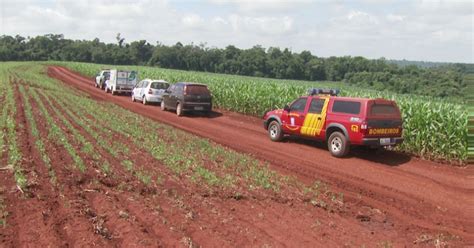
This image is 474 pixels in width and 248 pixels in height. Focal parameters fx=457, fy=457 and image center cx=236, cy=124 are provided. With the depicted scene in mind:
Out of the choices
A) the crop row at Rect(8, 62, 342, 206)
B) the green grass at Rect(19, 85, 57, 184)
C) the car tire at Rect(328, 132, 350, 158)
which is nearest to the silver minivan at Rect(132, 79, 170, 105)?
the crop row at Rect(8, 62, 342, 206)

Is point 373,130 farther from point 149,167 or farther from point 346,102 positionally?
point 149,167

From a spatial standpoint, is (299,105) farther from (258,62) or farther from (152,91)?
(258,62)

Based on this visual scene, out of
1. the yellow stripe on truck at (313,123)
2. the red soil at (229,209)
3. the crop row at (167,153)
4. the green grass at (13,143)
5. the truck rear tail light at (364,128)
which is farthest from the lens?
the yellow stripe on truck at (313,123)

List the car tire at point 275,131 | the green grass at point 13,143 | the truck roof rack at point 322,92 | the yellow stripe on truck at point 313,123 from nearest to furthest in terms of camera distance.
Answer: the green grass at point 13,143, the yellow stripe on truck at point 313,123, the truck roof rack at point 322,92, the car tire at point 275,131

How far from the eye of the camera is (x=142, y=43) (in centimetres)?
12362

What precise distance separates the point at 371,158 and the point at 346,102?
1940 millimetres

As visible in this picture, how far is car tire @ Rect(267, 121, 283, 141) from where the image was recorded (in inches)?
643

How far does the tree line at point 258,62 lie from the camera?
86.5 feet

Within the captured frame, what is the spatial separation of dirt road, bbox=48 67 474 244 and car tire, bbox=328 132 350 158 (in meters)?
0.23

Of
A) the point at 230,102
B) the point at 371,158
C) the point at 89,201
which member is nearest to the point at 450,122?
the point at 371,158

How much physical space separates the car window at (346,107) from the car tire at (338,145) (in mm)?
715

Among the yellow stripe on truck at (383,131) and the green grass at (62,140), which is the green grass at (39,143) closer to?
the green grass at (62,140)

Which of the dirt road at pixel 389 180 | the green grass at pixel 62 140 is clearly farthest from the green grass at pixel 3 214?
the dirt road at pixel 389 180

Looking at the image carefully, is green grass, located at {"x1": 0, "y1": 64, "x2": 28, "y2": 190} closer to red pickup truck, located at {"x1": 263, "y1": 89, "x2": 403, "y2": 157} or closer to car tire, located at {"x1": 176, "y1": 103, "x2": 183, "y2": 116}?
car tire, located at {"x1": 176, "y1": 103, "x2": 183, "y2": 116}
